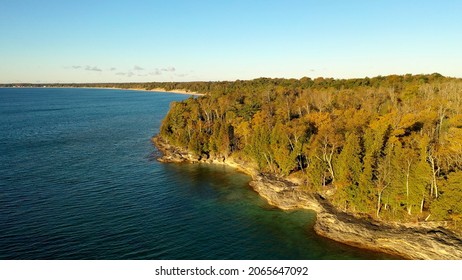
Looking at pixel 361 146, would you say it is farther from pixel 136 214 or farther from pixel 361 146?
pixel 136 214

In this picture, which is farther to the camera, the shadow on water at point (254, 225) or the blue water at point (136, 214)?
the blue water at point (136, 214)

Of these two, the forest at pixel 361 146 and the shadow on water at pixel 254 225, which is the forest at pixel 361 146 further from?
the shadow on water at pixel 254 225

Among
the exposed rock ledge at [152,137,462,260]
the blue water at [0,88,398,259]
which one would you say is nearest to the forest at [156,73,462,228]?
the exposed rock ledge at [152,137,462,260]

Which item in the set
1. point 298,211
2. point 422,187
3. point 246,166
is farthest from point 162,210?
point 422,187

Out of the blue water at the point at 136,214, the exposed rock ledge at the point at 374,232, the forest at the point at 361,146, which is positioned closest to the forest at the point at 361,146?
the forest at the point at 361,146

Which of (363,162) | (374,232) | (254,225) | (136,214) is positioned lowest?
(254,225)

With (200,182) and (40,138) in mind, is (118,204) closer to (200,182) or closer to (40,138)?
(200,182)

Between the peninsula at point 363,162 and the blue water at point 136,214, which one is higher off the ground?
the peninsula at point 363,162

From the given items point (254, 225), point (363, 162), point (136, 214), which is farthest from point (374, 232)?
point (136, 214)
